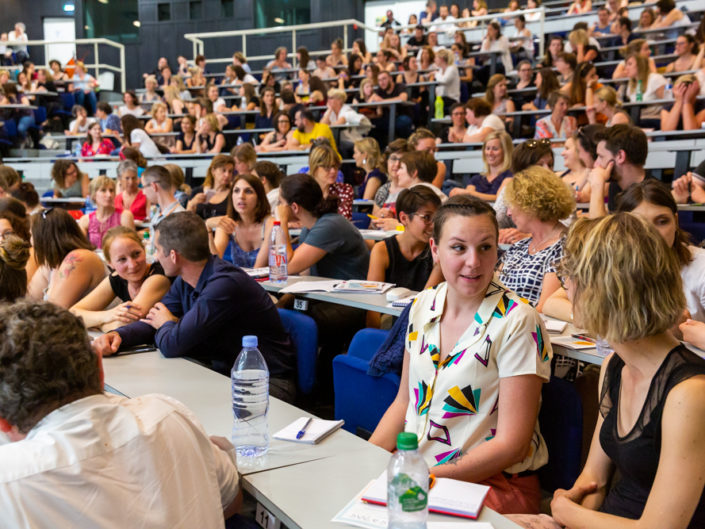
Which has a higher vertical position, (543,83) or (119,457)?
(543,83)

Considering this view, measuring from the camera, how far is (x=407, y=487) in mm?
1243

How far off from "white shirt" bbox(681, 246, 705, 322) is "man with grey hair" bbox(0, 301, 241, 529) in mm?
2049

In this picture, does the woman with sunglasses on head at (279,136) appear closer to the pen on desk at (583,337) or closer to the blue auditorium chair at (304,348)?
the blue auditorium chair at (304,348)

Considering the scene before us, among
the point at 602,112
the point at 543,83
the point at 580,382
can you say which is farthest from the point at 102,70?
the point at 580,382

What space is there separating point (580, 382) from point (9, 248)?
2472mm

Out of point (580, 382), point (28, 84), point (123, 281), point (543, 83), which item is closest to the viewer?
point (580, 382)

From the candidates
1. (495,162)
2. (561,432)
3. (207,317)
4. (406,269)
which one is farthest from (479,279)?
(495,162)

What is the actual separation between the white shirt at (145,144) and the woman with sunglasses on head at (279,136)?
1.74 m

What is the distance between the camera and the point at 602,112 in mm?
6633

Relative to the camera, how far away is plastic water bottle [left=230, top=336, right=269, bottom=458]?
173 centimetres

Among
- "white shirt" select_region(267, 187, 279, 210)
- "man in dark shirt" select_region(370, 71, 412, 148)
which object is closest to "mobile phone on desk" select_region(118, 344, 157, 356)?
"white shirt" select_region(267, 187, 279, 210)

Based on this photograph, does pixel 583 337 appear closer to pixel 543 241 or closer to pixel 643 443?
pixel 543 241

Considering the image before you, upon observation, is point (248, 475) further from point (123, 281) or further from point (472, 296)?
point (123, 281)

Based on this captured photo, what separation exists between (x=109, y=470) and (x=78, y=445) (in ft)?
0.22
